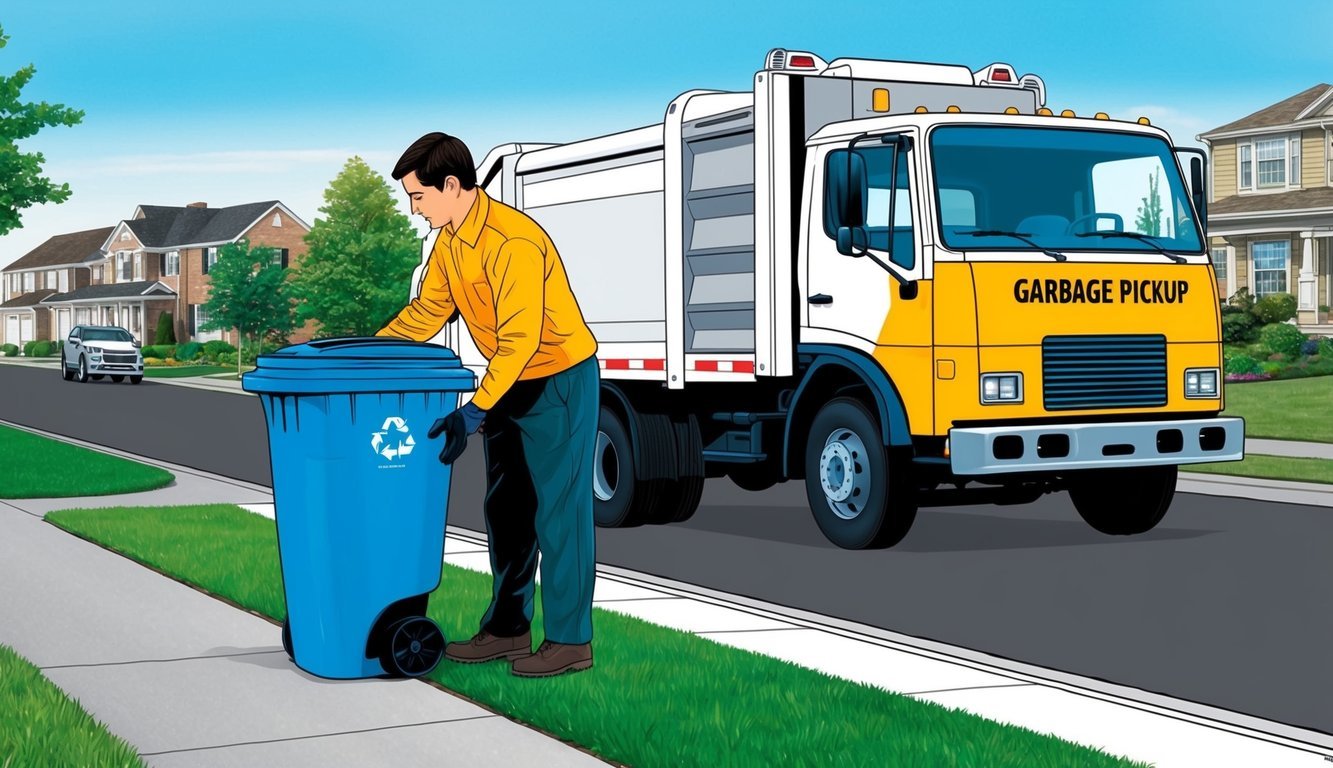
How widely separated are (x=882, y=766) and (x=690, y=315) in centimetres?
733

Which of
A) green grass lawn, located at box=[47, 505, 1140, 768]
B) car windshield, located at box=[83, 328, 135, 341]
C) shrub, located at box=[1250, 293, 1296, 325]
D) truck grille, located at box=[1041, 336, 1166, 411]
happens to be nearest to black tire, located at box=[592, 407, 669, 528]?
truck grille, located at box=[1041, 336, 1166, 411]

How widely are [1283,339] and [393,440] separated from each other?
3001 cm

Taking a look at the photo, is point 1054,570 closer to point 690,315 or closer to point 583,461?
point 690,315

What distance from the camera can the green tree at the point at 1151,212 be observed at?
11695 mm

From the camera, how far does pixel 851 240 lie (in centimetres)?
1108

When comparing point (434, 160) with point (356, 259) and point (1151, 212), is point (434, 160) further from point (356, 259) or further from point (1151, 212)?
point (356, 259)

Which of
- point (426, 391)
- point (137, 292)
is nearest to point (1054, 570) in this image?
point (426, 391)

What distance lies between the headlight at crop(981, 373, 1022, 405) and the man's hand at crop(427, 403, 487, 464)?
4857 mm

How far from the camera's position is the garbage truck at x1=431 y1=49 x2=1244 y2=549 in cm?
1091

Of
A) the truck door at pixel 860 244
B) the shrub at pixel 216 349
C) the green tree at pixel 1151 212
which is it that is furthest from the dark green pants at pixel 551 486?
the shrub at pixel 216 349

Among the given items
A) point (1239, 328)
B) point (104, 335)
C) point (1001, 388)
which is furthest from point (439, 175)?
point (104, 335)

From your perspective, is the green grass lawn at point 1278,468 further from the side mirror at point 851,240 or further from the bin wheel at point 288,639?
the bin wheel at point 288,639

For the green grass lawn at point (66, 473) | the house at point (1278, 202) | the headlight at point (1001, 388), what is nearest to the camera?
the headlight at point (1001, 388)

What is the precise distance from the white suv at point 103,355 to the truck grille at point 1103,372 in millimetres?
41732
